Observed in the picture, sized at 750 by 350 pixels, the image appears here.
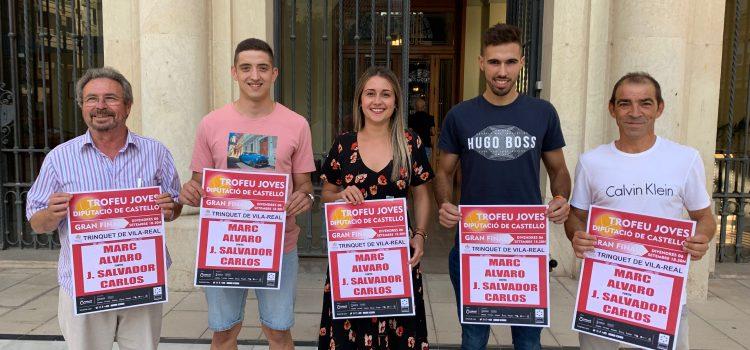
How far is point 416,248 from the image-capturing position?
2.66 metres

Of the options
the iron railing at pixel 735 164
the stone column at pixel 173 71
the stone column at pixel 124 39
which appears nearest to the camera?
the stone column at pixel 173 71

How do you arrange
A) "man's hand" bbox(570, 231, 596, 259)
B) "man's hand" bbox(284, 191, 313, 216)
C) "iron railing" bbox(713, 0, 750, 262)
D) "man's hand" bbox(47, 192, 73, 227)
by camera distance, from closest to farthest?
"man's hand" bbox(47, 192, 73, 227) < "man's hand" bbox(570, 231, 596, 259) < "man's hand" bbox(284, 191, 313, 216) < "iron railing" bbox(713, 0, 750, 262)

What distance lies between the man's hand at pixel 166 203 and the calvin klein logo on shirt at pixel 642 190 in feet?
6.47

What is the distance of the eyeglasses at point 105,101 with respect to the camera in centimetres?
231

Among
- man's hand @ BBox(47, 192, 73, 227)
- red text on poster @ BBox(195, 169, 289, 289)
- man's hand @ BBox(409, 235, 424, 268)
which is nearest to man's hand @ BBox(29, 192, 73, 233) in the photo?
man's hand @ BBox(47, 192, 73, 227)

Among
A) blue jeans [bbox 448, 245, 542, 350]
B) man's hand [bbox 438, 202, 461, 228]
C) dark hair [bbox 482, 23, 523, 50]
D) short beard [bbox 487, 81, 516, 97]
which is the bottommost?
blue jeans [bbox 448, 245, 542, 350]

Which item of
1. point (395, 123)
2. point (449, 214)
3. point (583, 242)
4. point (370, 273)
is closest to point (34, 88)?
point (395, 123)

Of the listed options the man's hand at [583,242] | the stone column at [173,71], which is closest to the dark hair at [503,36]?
the man's hand at [583,242]

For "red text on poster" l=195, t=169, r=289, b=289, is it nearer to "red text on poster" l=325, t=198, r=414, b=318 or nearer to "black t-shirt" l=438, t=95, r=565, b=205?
"red text on poster" l=325, t=198, r=414, b=318

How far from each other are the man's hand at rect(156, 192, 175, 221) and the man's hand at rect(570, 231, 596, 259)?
1.84m

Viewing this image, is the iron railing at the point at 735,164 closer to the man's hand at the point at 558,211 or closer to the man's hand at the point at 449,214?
the man's hand at the point at 558,211

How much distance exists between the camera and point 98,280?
7.64 feet

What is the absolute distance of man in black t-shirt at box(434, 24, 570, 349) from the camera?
2623mm

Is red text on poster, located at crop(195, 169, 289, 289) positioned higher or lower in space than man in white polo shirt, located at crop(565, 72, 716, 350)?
lower
